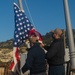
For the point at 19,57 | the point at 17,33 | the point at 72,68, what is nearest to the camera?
the point at 72,68

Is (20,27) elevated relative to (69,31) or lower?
elevated

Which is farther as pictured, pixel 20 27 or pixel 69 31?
pixel 20 27

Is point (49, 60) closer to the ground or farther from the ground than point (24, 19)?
closer to the ground

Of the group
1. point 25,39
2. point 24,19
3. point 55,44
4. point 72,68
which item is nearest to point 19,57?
point 25,39

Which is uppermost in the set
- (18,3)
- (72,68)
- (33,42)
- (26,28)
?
(18,3)

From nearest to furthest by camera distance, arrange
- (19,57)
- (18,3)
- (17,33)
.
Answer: (19,57)
(17,33)
(18,3)

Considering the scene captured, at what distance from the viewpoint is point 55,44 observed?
28.6ft

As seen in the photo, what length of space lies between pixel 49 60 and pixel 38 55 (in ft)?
1.99

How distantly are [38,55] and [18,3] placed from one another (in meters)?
5.45

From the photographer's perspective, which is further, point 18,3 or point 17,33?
point 18,3

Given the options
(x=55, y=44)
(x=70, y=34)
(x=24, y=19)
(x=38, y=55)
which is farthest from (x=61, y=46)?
(x=24, y=19)

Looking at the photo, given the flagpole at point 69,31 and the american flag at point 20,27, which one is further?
the american flag at point 20,27

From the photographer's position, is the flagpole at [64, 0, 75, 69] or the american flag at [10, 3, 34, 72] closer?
the flagpole at [64, 0, 75, 69]

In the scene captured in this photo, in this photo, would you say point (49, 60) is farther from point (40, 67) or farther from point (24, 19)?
point (24, 19)
